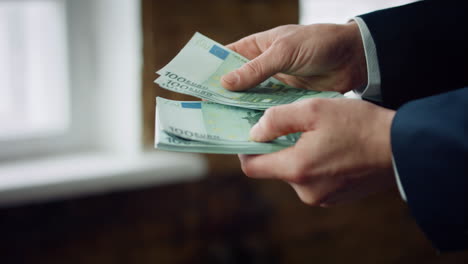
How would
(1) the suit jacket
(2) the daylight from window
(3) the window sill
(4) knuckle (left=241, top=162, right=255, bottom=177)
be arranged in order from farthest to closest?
1. (2) the daylight from window
2. (3) the window sill
3. (4) knuckle (left=241, top=162, right=255, bottom=177)
4. (1) the suit jacket

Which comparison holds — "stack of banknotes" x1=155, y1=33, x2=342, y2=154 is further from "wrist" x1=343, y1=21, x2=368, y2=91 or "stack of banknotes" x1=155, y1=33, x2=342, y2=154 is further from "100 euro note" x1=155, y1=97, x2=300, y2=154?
"wrist" x1=343, y1=21, x2=368, y2=91

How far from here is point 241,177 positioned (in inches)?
68.7

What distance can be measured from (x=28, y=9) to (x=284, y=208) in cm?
100

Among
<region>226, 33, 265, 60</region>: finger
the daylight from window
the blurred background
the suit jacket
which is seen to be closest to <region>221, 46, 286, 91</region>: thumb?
<region>226, 33, 265, 60</region>: finger

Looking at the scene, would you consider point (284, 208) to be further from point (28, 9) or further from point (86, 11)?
point (28, 9)

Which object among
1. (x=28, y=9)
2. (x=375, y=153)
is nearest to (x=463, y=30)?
(x=375, y=153)

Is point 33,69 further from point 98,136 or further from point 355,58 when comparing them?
point 355,58

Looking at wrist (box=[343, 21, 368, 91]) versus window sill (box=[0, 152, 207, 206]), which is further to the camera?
window sill (box=[0, 152, 207, 206])

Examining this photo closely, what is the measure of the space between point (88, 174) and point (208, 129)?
2.67 feet

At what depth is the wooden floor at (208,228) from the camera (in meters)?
1.52

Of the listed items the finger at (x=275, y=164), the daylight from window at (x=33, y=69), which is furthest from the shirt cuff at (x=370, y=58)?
the daylight from window at (x=33, y=69)

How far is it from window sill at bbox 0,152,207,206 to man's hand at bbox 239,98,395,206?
83cm

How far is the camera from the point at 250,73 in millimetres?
938

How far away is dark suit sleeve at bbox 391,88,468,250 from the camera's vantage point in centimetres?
72
